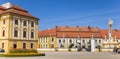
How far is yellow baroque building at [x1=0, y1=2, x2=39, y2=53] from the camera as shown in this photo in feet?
162

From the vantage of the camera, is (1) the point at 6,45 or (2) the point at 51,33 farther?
(2) the point at 51,33

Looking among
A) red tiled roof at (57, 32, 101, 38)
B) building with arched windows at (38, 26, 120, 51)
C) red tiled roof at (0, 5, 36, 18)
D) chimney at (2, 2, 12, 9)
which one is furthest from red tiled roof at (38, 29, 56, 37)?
red tiled roof at (0, 5, 36, 18)

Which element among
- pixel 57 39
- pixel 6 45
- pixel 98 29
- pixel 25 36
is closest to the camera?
pixel 6 45

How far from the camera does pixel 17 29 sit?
50938mm

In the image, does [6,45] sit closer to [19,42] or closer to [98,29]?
[19,42]

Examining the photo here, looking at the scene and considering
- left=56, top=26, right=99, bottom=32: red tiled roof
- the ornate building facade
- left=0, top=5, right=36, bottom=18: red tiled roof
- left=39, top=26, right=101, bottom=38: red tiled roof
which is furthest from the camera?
left=56, top=26, right=99, bottom=32: red tiled roof

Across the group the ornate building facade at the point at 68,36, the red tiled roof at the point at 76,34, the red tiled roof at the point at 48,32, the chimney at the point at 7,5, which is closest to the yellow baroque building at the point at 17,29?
the chimney at the point at 7,5

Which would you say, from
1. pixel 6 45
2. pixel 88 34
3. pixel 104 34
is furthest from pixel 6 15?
pixel 104 34

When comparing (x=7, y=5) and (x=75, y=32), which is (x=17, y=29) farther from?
(x=75, y=32)

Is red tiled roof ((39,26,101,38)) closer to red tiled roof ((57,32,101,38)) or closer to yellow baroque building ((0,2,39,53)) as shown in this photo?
red tiled roof ((57,32,101,38))

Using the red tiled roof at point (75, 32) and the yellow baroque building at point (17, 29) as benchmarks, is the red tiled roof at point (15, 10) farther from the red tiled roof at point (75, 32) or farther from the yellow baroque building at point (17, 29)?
the red tiled roof at point (75, 32)

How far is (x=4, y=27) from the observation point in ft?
165

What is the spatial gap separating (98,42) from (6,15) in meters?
47.6

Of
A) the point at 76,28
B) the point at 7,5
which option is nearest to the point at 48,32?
the point at 76,28
